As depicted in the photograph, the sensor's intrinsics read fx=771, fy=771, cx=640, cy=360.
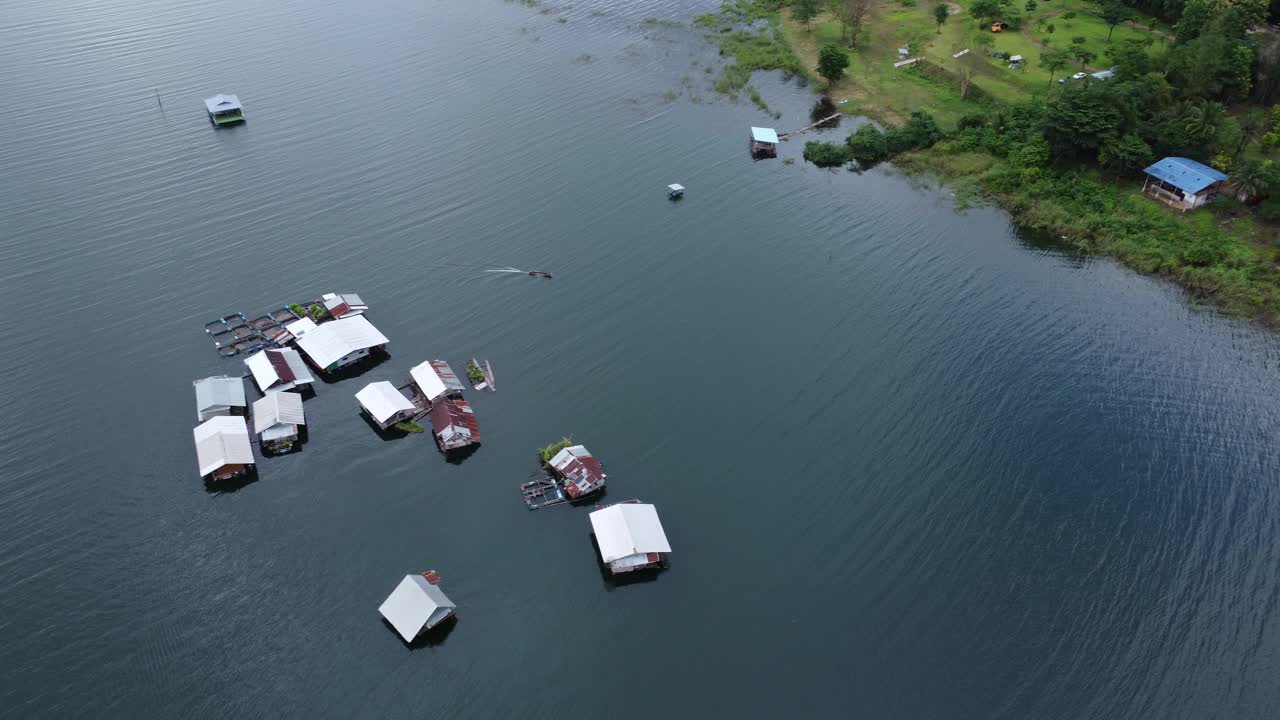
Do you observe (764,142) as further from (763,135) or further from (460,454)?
(460,454)

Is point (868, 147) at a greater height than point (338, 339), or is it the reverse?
point (338, 339)

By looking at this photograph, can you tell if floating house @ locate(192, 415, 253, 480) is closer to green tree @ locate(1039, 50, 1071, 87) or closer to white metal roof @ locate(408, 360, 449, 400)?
white metal roof @ locate(408, 360, 449, 400)

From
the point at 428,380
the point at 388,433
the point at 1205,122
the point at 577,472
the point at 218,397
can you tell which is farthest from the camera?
the point at 1205,122

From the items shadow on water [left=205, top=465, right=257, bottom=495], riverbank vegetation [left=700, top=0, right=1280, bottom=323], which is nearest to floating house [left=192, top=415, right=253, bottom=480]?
shadow on water [left=205, top=465, right=257, bottom=495]

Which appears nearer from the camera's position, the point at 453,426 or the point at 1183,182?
the point at 453,426

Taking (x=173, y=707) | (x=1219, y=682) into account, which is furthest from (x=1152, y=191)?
(x=173, y=707)

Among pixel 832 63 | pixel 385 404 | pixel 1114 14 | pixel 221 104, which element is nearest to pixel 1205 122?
pixel 1114 14
